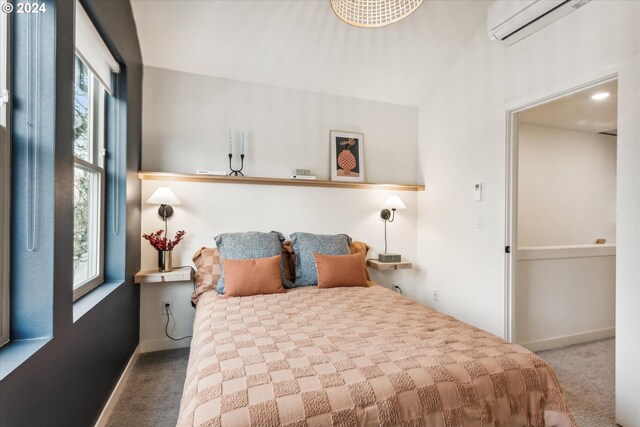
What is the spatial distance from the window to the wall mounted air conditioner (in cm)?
264

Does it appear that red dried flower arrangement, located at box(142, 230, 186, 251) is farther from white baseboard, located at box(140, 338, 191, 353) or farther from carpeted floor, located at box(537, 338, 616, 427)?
carpeted floor, located at box(537, 338, 616, 427)

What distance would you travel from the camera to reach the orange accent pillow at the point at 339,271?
2.53 metres

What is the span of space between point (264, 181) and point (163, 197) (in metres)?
0.87

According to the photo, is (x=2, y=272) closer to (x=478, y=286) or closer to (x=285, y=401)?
(x=285, y=401)

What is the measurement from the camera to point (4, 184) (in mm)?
1083

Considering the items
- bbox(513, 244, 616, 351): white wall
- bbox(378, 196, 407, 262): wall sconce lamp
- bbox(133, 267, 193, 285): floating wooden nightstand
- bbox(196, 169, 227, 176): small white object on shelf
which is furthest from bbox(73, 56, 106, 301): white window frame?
bbox(513, 244, 616, 351): white wall

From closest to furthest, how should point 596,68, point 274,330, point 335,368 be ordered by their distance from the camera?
1. point 335,368
2. point 274,330
3. point 596,68

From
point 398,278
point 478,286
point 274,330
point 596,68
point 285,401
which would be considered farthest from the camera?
point 398,278

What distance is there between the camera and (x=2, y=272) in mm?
1080

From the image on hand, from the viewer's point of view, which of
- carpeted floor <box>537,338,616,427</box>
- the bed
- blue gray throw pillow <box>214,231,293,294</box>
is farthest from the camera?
blue gray throw pillow <box>214,231,293,294</box>

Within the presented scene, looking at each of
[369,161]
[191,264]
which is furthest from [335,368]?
[369,161]

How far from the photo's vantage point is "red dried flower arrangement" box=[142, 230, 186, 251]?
2539mm

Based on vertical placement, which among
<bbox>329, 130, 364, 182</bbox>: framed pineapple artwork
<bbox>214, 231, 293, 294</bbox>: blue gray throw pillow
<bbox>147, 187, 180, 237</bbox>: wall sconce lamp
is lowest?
<bbox>214, 231, 293, 294</bbox>: blue gray throw pillow

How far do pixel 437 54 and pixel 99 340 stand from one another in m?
3.48
